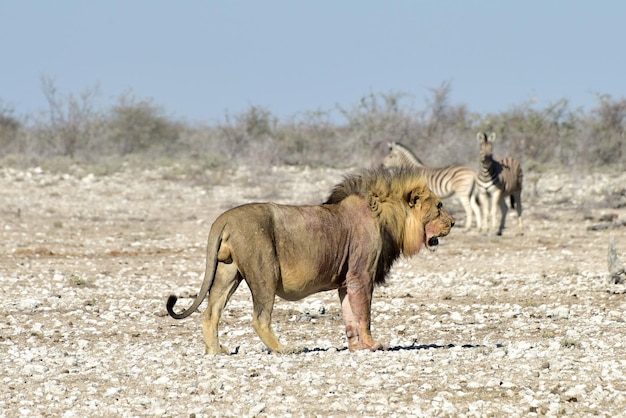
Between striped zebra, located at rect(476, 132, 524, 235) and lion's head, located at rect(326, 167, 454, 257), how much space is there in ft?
40.1

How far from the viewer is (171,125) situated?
53281 millimetres

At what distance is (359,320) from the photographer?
28.9 ft

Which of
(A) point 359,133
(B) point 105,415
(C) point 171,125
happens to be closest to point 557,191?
(A) point 359,133

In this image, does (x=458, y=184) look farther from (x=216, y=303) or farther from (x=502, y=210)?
(x=216, y=303)

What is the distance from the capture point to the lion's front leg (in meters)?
8.77

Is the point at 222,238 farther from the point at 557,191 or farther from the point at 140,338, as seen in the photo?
the point at 557,191

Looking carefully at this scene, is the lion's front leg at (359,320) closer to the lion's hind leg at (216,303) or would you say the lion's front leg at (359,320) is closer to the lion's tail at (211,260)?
the lion's hind leg at (216,303)

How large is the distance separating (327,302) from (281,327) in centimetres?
184

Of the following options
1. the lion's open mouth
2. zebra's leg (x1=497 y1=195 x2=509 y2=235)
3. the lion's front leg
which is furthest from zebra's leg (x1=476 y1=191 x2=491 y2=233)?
the lion's front leg

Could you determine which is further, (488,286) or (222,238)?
(488,286)

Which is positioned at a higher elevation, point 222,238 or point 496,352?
point 222,238

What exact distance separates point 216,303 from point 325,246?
94 centimetres

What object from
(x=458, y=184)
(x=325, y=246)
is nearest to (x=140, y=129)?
(x=458, y=184)

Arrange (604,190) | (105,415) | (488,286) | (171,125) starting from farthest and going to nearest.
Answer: (171,125) → (604,190) → (488,286) → (105,415)
